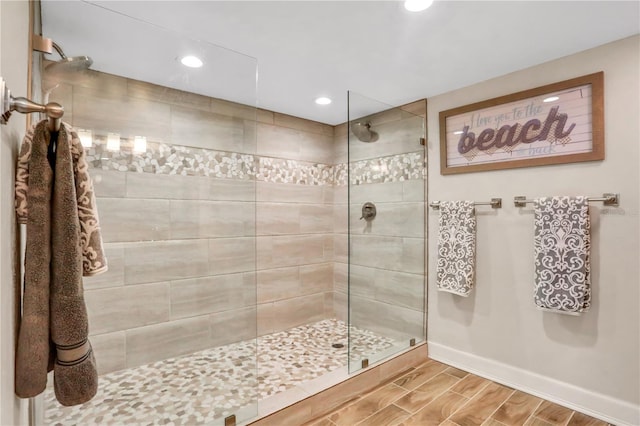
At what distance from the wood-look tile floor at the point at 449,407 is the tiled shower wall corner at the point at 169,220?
2.97ft

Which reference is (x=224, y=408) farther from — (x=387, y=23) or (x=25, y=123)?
(x=387, y=23)

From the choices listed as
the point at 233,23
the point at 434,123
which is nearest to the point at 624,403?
the point at 434,123

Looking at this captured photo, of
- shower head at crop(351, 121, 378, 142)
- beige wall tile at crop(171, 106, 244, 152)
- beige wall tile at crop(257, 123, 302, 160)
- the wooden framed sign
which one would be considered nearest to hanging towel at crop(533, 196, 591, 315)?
the wooden framed sign

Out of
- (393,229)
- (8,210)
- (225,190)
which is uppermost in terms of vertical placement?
(225,190)

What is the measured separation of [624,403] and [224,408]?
232 centimetres

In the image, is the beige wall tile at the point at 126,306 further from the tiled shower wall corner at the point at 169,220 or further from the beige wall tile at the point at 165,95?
the beige wall tile at the point at 165,95

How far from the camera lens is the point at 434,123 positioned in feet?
9.34

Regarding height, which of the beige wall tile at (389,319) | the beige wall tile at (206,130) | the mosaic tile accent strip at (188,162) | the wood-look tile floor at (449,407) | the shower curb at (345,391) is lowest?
the wood-look tile floor at (449,407)

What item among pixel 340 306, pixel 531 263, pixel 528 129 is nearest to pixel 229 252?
pixel 340 306

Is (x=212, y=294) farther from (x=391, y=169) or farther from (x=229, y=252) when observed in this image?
(x=391, y=169)

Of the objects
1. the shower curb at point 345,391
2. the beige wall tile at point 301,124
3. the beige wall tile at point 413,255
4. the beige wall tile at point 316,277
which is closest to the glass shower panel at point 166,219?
the shower curb at point 345,391

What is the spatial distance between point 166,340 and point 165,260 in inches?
21.5

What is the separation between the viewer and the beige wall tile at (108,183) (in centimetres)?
196

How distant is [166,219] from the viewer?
2.22m
